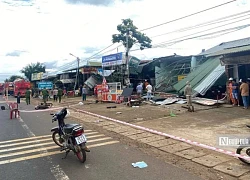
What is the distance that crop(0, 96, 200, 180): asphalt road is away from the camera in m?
4.46

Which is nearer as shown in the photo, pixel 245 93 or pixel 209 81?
pixel 245 93

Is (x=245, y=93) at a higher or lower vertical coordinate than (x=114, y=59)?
lower

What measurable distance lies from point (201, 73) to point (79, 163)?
556 inches

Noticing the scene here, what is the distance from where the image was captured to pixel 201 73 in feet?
56.7

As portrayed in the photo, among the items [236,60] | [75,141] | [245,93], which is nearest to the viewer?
[75,141]

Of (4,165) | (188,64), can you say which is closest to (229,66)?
(188,64)

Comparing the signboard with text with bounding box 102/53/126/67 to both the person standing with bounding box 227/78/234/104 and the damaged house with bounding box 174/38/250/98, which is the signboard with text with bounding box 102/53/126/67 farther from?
the person standing with bounding box 227/78/234/104

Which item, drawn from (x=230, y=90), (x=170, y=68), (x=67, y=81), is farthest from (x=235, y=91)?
(x=67, y=81)

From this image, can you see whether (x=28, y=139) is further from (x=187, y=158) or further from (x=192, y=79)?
(x=192, y=79)

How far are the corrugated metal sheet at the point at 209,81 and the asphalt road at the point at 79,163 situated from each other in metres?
10.2

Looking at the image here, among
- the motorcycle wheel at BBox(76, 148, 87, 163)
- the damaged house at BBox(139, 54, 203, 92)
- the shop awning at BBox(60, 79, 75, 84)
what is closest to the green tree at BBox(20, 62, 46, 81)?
the shop awning at BBox(60, 79, 75, 84)

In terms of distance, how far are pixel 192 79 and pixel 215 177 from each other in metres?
13.7

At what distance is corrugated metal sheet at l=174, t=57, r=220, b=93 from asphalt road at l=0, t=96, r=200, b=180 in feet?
36.5

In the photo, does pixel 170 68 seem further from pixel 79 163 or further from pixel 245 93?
pixel 79 163
